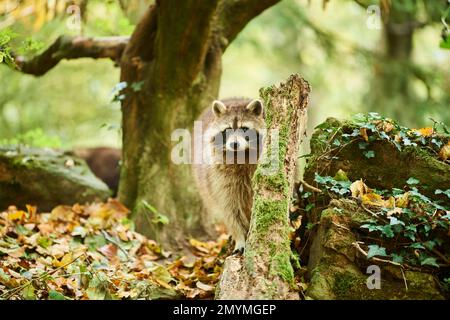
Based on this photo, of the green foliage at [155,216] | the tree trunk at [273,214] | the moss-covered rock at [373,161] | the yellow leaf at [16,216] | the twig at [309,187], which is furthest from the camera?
the green foliage at [155,216]

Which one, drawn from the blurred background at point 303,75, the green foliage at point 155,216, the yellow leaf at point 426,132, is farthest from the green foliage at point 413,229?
the blurred background at point 303,75

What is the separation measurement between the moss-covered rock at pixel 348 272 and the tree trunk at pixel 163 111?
266 cm

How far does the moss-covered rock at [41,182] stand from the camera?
6.06 metres

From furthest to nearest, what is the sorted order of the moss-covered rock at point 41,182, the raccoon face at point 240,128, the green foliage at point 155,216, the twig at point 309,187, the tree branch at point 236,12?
the tree branch at point 236,12
the moss-covered rock at point 41,182
the green foliage at point 155,216
the raccoon face at point 240,128
the twig at point 309,187

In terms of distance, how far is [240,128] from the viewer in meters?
5.21

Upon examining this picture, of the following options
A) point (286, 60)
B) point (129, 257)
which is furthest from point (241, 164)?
point (286, 60)

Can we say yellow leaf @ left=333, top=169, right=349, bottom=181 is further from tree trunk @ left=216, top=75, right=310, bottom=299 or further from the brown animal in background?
the brown animal in background

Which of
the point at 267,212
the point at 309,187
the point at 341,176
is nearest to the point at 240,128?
the point at 309,187

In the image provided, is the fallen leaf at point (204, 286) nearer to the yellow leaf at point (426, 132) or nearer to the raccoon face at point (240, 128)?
the raccoon face at point (240, 128)

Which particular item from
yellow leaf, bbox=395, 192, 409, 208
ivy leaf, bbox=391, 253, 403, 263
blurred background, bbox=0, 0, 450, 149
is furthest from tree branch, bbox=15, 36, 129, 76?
ivy leaf, bbox=391, 253, 403, 263

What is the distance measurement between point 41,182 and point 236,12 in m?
3.04

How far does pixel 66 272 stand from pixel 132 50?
3.02m

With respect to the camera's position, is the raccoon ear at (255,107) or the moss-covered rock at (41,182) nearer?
the raccoon ear at (255,107)
